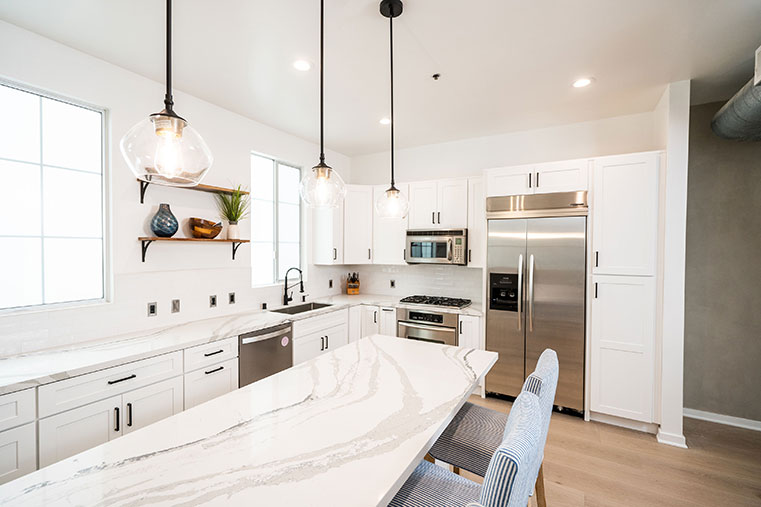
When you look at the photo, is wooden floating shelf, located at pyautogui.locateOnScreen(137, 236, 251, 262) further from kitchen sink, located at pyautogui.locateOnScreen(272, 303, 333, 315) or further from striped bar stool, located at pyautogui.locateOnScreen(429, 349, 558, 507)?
striped bar stool, located at pyautogui.locateOnScreen(429, 349, 558, 507)

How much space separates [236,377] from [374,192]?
268cm

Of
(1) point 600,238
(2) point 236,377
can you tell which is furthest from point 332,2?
(1) point 600,238

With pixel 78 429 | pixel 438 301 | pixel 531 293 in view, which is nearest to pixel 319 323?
pixel 438 301

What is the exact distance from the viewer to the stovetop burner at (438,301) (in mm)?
3804

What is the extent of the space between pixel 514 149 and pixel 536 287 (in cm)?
163

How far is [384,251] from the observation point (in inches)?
170

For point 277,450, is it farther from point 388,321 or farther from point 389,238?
point 389,238

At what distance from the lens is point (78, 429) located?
5.90 ft

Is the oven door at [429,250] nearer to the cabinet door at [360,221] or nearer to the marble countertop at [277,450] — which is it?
the cabinet door at [360,221]

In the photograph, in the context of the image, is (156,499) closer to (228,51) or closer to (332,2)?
(332,2)

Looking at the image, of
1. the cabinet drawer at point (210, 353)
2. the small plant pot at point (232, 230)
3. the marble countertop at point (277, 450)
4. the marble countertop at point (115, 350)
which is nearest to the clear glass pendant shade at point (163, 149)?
the marble countertop at point (277, 450)

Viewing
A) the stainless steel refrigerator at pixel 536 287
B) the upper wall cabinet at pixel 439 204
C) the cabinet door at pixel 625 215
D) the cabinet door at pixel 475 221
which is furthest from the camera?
the upper wall cabinet at pixel 439 204

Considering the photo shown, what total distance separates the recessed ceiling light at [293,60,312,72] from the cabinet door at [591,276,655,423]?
9.60 ft

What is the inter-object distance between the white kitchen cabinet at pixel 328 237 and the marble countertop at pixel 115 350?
110 cm
